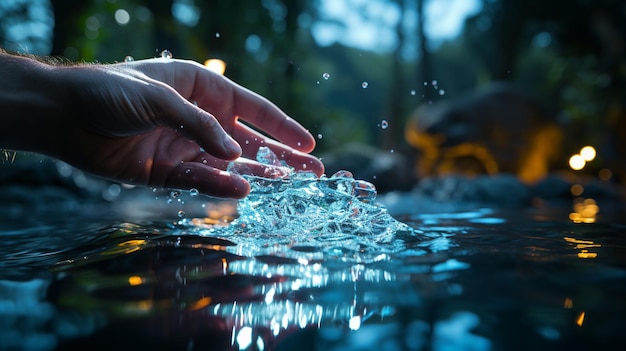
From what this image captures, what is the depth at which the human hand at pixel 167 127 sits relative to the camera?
1.69 metres

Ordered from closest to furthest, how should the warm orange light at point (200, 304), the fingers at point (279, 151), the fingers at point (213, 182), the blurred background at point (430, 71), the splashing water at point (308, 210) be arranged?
1. the warm orange light at point (200, 304)
2. the splashing water at point (308, 210)
3. the fingers at point (213, 182)
4. the fingers at point (279, 151)
5. the blurred background at point (430, 71)

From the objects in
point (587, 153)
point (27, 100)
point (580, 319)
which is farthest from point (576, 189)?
point (27, 100)

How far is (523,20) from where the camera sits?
49.0 ft

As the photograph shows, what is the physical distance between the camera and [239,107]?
2539mm

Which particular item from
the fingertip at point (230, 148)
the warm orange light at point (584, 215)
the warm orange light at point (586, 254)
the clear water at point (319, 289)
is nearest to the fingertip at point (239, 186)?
the clear water at point (319, 289)

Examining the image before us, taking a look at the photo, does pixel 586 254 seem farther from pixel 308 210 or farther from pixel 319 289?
pixel 308 210

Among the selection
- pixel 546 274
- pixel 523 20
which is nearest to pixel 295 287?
pixel 546 274

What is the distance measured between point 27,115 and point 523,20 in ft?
52.7

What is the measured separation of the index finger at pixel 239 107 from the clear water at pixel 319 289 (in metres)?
0.65

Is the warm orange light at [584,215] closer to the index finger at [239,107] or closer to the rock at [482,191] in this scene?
the index finger at [239,107]

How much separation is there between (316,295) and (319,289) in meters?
0.05

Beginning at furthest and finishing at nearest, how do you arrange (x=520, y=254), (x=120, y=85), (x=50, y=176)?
(x=50, y=176)
(x=120, y=85)
(x=520, y=254)

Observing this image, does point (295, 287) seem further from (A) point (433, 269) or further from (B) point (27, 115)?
(B) point (27, 115)

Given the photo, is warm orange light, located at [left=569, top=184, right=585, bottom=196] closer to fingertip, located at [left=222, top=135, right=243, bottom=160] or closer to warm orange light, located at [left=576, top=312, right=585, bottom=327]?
fingertip, located at [left=222, top=135, right=243, bottom=160]
